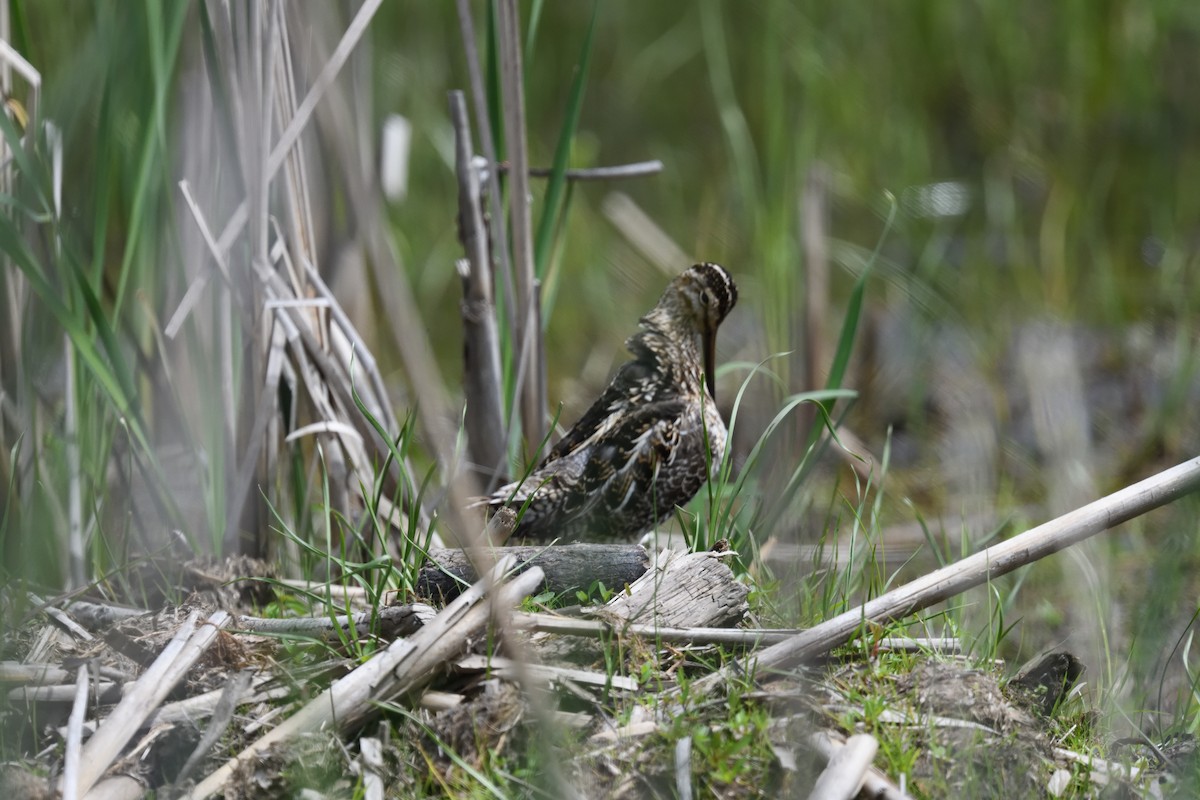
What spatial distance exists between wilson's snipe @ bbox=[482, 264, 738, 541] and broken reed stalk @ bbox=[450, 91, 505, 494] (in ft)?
0.79

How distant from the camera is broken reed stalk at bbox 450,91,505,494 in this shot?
420 centimetres

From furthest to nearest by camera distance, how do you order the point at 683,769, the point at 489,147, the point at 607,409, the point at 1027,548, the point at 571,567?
the point at 607,409
the point at 489,147
the point at 571,567
the point at 1027,548
the point at 683,769

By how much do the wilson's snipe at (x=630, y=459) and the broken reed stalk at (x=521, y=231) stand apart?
174 mm

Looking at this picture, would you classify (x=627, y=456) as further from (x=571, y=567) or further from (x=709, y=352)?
(x=571, y=567)

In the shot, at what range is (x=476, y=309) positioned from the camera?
425cm

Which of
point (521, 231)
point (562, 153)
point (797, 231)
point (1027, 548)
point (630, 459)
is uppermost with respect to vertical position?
point (562, 153)

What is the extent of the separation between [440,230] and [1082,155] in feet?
13.8

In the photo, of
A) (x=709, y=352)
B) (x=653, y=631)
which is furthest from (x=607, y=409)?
(x=653, y=631)

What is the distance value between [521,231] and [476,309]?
0.38 metres

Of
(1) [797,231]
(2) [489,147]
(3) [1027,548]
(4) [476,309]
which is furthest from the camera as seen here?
(1) [797,231]

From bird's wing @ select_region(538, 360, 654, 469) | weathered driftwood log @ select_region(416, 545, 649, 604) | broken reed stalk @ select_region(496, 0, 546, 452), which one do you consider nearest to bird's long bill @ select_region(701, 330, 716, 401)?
bird's wing @ select_region(538, 360, 654, 469)

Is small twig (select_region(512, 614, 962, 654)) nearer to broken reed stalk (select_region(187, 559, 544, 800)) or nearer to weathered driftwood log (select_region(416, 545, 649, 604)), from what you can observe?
broken reed stalk (select_region(187, 559, 544, 800))

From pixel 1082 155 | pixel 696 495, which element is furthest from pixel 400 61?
pixel 696 495

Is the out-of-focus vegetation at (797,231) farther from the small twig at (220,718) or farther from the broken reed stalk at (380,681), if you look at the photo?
the broken reed stalk at (380,681)
